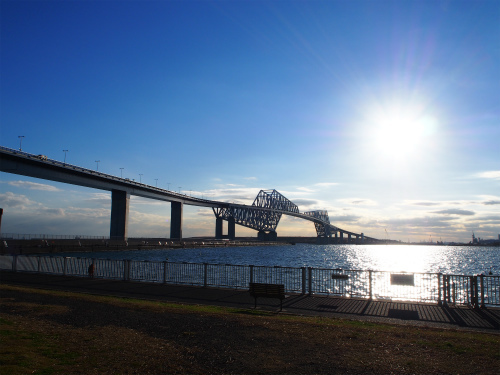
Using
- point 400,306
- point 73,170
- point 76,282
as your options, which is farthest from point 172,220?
point 400,306

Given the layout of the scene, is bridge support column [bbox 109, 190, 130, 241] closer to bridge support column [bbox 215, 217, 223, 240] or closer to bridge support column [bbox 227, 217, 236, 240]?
bridge support column [bbox 215, 217, 223, 240]

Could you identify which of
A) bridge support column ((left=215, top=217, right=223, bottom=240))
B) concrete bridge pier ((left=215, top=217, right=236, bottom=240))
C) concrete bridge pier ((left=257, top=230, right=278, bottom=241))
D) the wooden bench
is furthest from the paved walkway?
concrete bridge pier ((left=257, top=230, right=278, bottom=241))

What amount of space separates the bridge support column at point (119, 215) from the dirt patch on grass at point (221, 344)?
80266mm

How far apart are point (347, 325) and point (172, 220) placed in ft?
377

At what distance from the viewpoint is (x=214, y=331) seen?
32.0 ft

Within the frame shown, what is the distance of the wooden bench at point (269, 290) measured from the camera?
13.5 m

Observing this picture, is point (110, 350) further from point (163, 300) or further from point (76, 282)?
point (76, 282)

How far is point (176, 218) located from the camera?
398ft

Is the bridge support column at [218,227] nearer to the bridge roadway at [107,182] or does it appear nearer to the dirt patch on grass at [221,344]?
the bridge roadway at [107,182]

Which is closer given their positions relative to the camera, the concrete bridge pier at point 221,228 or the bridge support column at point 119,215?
the bridge support column at point 119,215

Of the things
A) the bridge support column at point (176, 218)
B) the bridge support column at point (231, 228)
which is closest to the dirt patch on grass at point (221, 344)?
the bridge support column at point (176, 218)

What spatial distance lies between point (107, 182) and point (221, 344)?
84.9 meters

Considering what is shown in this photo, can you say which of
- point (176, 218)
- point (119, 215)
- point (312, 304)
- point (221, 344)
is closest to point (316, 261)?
point (119, 215)

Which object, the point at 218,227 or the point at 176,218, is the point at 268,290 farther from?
the point at 218,227
